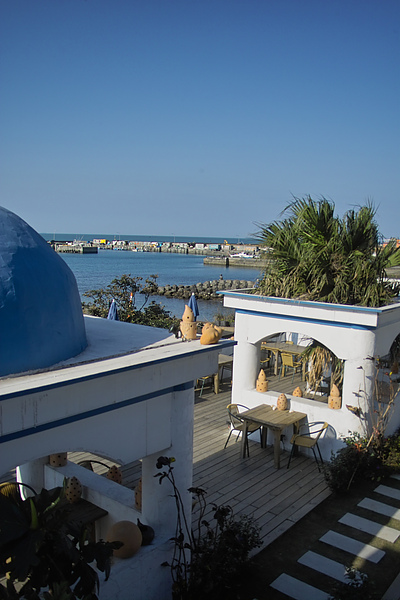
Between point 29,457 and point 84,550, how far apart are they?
87 cm

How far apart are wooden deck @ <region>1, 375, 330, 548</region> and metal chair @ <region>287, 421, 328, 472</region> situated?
0.94ft

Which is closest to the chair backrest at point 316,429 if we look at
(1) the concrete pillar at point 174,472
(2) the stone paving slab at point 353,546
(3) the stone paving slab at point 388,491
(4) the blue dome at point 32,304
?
(3) the stone paving slab at point 388,491

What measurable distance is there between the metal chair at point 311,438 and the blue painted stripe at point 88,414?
179 inches

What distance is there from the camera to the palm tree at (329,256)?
975 centimetres

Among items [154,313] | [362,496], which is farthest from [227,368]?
[362,496]

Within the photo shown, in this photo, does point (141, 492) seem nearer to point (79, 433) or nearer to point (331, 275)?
point (79, 433)

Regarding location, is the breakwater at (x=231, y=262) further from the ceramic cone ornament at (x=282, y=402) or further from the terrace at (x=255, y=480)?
the terrace at (x=255, y=480)

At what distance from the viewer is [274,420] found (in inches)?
372

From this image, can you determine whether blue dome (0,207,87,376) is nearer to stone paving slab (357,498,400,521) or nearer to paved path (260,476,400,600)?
paved path (260,476,400,600)

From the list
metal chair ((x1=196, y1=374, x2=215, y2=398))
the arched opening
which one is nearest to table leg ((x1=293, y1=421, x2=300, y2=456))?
the arched opening

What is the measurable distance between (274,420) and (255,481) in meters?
1.20

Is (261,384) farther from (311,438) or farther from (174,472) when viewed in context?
(174,472)

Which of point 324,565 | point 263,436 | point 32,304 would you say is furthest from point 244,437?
point 32,304

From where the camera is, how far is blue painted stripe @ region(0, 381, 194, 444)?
156 inches
